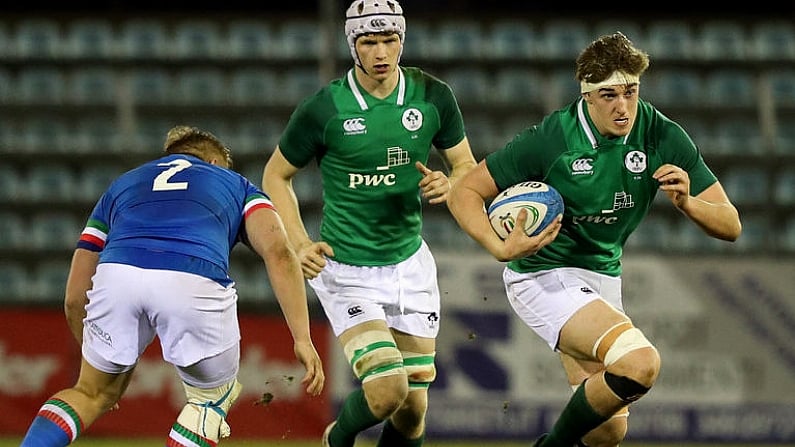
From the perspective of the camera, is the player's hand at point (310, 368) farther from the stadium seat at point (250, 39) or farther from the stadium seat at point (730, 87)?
the stadium seat at point (730, 87)

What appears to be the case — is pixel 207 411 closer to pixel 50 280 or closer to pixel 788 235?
pixel 50 280

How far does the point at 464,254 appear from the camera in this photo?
10.9 metres

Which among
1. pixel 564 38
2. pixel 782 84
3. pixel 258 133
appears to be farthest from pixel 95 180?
pixel 782 84

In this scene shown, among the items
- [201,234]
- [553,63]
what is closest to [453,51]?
[553,63]

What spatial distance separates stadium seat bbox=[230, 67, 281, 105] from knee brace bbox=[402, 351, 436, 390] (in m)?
7.46

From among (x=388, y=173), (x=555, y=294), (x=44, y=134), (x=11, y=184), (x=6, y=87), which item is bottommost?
(x=11, y=184)

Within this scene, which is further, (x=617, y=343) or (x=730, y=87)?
(x=730, y=87)

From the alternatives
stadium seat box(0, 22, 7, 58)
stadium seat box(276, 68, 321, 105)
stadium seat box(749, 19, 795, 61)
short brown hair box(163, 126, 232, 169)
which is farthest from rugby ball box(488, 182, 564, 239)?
stadium seat box(0, 22, 7, 58)

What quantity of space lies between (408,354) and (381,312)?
0.97 feet

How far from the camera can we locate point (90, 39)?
14.0 m

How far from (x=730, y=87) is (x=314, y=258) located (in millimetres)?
8742

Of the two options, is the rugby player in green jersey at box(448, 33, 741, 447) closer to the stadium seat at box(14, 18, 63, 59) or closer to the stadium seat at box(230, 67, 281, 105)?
the stadium seat at box(230, 67, 281, 105)

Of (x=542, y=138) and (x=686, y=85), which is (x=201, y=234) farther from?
(x=686, y=85)

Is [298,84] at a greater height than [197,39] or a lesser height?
lesser
